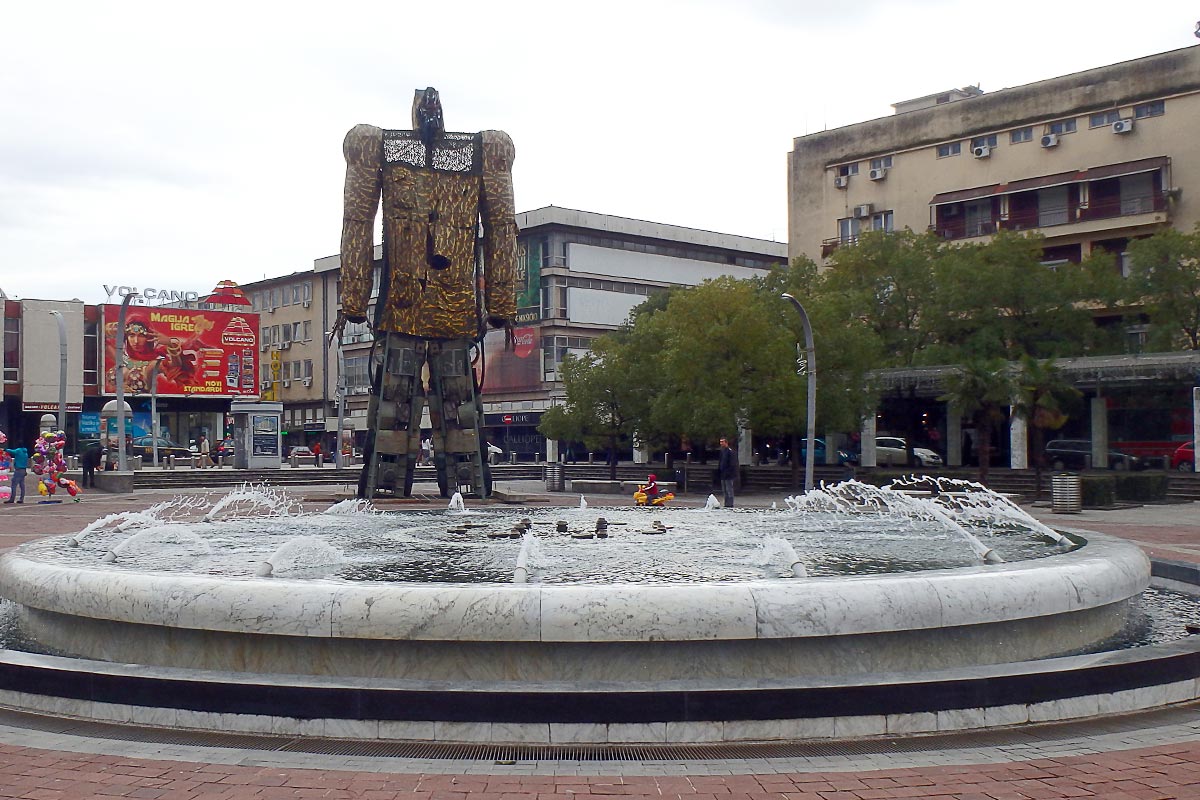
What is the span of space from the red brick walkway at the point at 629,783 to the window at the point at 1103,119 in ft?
148

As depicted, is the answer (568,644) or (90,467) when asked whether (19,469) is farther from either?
(568,644)

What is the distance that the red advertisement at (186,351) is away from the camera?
199 ft

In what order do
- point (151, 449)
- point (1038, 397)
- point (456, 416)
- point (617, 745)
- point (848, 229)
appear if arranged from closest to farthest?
point (617, 745) → point (456, 416) → point (1038, 397) → point (848, 229) → point (151, 449)

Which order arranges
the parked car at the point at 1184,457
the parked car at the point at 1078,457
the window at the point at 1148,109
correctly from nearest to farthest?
1. the parked car at the point at 1184,457
2. the parked car at the point at 1078,457
3. the window at the point at 1148,109

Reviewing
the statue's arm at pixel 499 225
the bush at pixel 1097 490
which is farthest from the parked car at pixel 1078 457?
the statue's arm at pixel 499 225

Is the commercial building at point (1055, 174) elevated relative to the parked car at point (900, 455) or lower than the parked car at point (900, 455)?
elevated

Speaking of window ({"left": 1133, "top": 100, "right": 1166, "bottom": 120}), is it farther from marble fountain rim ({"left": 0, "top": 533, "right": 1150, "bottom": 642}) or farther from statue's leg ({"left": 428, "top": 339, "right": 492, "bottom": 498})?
marble fountain rim ({"left": 0, "top": 533, "right": 1150, "bottom": 642})

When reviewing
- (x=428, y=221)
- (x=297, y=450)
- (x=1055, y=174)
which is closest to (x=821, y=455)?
(x=1055, y=174)

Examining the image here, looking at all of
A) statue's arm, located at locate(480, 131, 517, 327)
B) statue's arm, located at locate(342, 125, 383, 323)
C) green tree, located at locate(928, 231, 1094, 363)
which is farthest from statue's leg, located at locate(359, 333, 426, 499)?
green tree, located at locate(928, 231, 1094, 363)

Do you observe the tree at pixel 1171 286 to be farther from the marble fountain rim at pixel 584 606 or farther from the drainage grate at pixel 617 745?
the drainage grate at pixel 617 745

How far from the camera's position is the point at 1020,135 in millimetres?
47000

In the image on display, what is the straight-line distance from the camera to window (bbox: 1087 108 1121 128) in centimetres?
4428

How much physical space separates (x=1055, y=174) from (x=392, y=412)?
3596 cm

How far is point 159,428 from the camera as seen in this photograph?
62594 mm
